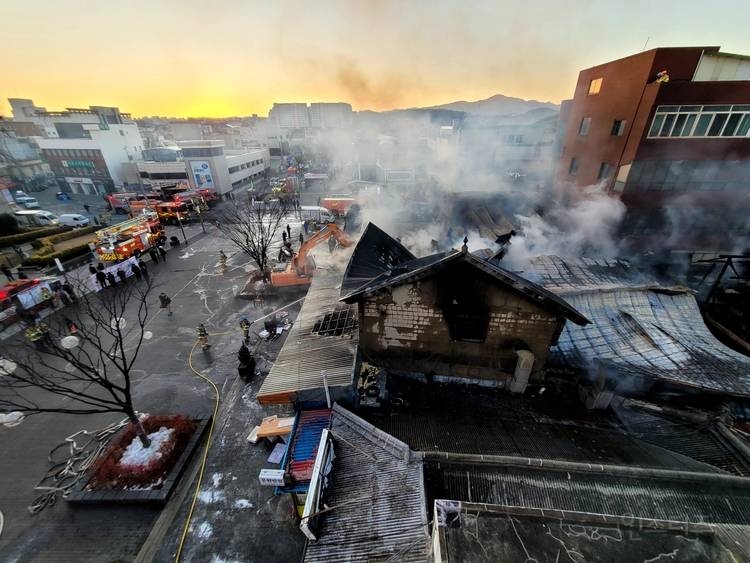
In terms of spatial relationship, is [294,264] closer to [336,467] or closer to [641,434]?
[336,467]

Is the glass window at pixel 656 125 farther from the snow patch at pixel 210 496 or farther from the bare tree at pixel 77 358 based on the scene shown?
the bare tree at pixel 77 358

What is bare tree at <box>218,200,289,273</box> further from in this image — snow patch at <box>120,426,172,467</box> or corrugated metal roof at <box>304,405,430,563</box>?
corrugated metal roof at <box>304,405,430,563</box>

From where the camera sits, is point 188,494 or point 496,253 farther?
point 496,253

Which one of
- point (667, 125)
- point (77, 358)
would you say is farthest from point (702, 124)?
point (77, 358)

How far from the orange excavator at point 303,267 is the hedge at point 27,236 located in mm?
29164

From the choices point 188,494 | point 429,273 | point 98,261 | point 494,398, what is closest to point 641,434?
point 494,398

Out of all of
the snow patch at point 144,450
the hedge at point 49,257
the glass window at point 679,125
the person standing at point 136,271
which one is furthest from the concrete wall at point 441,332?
the hedge at point 49,257

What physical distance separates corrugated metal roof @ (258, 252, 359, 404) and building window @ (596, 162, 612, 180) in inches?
910

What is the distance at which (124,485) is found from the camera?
1097cm

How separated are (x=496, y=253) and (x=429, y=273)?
25.0 feet

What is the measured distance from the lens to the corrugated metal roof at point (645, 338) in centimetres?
950

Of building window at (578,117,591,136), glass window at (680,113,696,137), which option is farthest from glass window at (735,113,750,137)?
building window at (578,117,591,136)

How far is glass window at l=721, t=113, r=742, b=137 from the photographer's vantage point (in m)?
19.3

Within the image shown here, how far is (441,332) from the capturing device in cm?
1052
